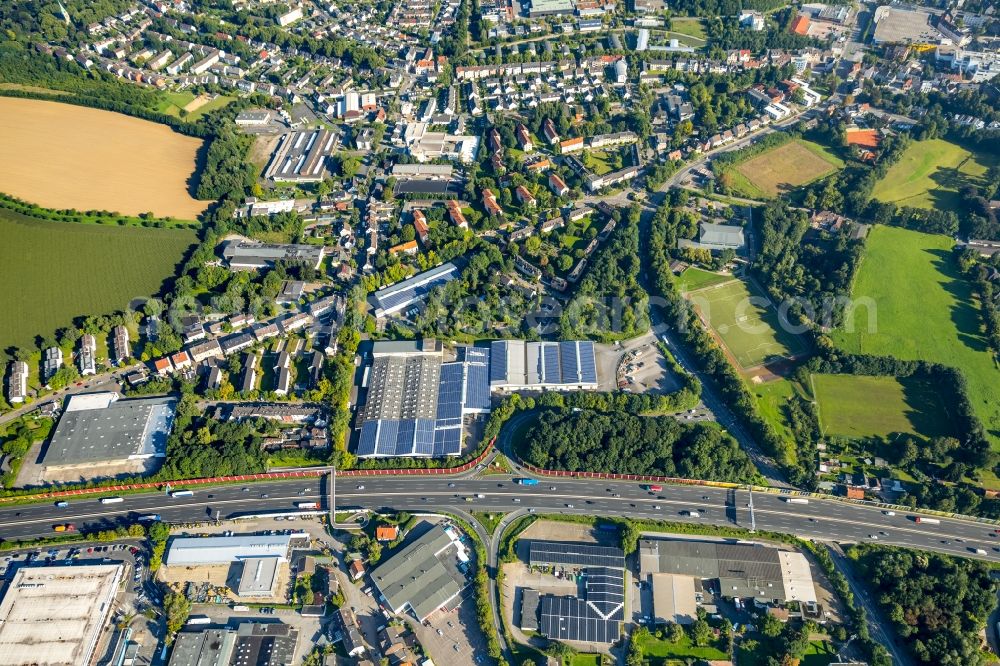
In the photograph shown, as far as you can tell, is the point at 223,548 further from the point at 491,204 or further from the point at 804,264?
the point at 804,264

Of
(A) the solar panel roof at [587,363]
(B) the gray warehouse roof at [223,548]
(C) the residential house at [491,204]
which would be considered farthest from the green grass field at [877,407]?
(B) the gray warehouse roof at [223,548]

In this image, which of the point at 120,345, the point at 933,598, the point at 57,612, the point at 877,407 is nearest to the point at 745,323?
the point at 877,407

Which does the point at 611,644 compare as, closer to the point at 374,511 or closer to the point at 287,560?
the point at 374,511

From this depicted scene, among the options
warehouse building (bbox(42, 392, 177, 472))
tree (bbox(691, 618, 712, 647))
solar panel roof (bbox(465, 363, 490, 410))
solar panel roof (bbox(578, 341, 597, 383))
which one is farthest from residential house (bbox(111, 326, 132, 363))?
tree (bbox(691, 618, 712, 647))

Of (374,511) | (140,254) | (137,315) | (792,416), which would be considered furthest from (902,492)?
(140,254)

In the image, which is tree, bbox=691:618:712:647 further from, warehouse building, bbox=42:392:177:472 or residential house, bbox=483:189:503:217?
residential house, bbox=483:189:503:217
